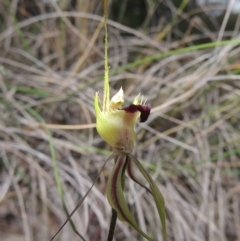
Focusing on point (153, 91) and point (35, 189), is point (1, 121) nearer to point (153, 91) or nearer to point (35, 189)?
point (35, 189)

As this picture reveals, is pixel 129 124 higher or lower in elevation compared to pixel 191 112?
lower

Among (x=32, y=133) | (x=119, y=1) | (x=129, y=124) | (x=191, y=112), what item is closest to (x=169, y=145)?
(x=191, y=112)

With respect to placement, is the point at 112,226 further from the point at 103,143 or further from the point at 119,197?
the point at 103,143

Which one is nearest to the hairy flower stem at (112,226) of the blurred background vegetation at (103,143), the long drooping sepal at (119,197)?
the long drooping sepal at (119,197)

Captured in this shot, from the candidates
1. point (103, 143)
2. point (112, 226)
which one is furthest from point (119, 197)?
point (103, 143)

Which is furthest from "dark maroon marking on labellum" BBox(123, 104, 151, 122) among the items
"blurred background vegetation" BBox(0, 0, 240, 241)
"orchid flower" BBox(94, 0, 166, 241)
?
"blurred background vegetation" BBox(0, 0, 240, 241)
